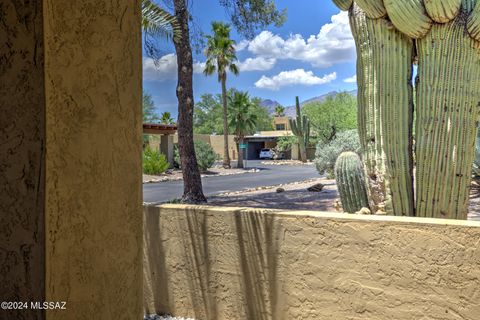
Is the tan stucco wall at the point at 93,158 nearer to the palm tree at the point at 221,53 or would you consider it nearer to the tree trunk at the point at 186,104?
the tree trunk at the point at 186,104

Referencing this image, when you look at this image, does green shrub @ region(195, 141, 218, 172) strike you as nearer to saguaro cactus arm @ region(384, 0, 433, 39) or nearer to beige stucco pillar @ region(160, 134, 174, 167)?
beige stucco pillar @ region(160, 134, 174, 167)

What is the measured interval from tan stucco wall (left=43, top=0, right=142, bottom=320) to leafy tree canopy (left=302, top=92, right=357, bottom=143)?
4143 cm

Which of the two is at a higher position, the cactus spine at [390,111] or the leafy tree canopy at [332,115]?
the leafy tree canopy at [332,115]

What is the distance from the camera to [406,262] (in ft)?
11.6

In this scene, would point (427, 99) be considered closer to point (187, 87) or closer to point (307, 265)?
point (307, 265)

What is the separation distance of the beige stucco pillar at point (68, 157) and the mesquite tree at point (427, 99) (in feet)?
16.2

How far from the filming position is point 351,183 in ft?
28.9

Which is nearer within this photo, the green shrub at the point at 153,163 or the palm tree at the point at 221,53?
the green shrub at the point at 153,163

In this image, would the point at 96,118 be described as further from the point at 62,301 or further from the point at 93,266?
the point at 62,301

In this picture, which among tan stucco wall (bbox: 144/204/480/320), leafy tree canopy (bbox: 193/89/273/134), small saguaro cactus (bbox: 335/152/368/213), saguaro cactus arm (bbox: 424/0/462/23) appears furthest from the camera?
leafy tree canopy (bbox: 193/89/273/134)

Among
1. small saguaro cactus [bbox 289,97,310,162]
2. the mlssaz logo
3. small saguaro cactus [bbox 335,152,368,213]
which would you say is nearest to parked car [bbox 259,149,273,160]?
small saguaro cactus [bbox 289,97,310,162]

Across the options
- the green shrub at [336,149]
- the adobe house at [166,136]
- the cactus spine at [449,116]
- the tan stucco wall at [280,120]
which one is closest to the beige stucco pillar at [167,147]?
the adobe house at [166,136]

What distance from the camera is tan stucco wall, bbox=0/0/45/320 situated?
5.74ft

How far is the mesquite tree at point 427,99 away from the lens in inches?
237
